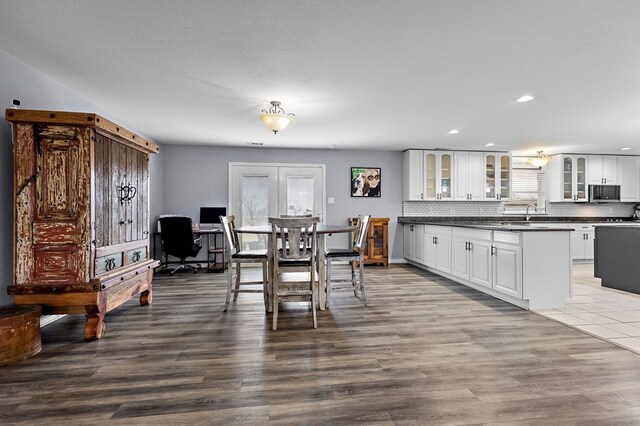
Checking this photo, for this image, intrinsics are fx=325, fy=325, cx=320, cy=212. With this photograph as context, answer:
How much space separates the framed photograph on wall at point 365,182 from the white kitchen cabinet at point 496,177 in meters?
2.18

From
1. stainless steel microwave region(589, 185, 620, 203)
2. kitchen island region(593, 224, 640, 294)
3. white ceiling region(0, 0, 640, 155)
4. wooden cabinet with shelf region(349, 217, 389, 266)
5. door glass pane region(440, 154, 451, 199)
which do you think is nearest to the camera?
white ceiling region(0, 0, 640, 155)

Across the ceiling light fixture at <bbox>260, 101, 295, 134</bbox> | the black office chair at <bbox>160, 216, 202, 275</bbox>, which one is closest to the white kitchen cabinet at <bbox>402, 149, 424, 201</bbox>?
the ceiling light fixture at <bbox>260, 101, 295, 134</bbox>

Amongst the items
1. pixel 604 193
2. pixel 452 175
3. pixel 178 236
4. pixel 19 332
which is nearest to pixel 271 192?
pixel 178 236

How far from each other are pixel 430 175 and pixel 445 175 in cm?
31

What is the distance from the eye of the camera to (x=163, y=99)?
3615 mm

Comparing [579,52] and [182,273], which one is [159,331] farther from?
[579,52]

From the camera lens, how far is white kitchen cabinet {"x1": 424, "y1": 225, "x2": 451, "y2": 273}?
4875 millimetres

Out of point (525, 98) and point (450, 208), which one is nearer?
point (525, 98)

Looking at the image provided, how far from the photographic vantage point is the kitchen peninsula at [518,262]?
11.1 ft

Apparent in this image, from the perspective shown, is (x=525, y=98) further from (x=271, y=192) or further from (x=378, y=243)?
(x=271, y=192)

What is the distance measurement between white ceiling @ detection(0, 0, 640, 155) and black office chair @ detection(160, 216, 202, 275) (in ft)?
4.93

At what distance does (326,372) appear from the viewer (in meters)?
2.07

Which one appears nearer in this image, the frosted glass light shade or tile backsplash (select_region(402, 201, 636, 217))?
the frosted glass light shade

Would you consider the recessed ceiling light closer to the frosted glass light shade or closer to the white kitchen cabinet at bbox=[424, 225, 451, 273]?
the white kitchen cabinet at bbox=[424, 225, 451, 273]
